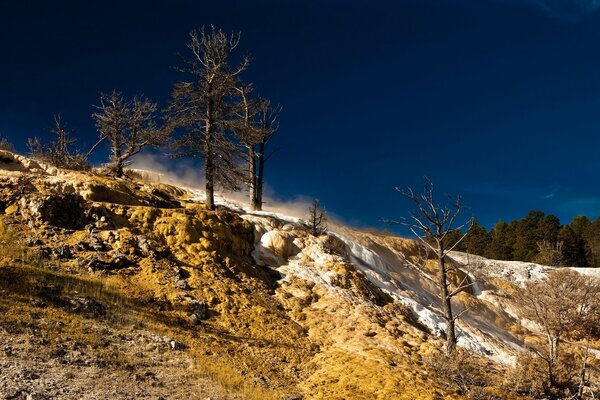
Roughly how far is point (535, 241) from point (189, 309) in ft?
239

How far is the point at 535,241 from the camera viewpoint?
73.8m

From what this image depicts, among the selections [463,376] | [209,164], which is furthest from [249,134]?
[463,376]

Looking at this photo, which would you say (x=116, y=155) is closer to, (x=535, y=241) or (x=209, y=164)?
(x=209, y=164)

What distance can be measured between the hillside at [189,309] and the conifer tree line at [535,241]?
5040 cm

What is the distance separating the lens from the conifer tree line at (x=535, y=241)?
71375 mm

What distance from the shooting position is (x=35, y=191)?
18703 mm

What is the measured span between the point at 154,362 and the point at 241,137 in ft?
58.5

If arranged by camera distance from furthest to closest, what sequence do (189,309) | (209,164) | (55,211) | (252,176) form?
1. (252,176)
2. (209,164)
3. (55,211)
4. (189,309)

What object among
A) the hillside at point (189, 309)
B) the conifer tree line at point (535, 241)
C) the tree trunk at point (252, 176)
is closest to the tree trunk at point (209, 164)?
the hillside at point (189, 309)

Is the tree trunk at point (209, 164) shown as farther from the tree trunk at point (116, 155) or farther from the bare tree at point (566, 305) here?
the bare tree at point (566, 305)

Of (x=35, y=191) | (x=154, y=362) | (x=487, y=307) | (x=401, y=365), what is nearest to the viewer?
(x=154, y=362)

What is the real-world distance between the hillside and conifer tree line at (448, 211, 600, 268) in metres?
50.4

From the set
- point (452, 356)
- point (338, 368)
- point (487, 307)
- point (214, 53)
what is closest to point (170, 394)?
point (338, 368)

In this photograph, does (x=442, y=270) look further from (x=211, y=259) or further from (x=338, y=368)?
(x=211, y=259)
